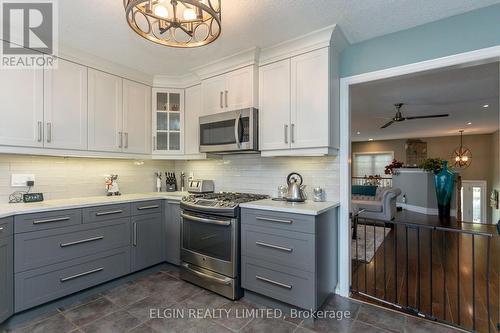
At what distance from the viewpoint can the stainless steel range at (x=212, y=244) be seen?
2.34 metres

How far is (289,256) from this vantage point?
2.10m

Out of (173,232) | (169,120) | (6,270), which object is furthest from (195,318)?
(169,120)

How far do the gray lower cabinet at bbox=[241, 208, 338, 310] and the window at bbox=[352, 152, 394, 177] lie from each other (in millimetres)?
Answer: 9387

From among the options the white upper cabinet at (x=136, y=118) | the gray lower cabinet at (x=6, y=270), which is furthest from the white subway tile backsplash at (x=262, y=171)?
the gray lower cabinet at (x=6, y=270)

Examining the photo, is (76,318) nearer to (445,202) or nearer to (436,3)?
(436,3)

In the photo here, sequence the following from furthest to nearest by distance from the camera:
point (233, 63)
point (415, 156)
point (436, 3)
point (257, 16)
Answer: point (415, 156)
point (233, 63)
point (257, 16)
point (436, 3)

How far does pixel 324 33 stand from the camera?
7.26 feet

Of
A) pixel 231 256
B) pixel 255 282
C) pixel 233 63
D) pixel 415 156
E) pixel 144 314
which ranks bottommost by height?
pixel 144 314

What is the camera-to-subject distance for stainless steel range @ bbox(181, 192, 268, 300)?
2.34 metres

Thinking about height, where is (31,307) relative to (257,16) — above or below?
below

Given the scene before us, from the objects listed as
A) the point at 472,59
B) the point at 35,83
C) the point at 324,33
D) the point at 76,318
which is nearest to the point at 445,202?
the point at 472,59

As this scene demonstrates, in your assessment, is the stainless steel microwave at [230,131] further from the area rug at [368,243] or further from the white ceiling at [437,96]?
the area rug at [368,243]

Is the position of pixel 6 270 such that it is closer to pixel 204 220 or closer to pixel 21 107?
pixel 21 107

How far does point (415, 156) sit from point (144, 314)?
427 inches
